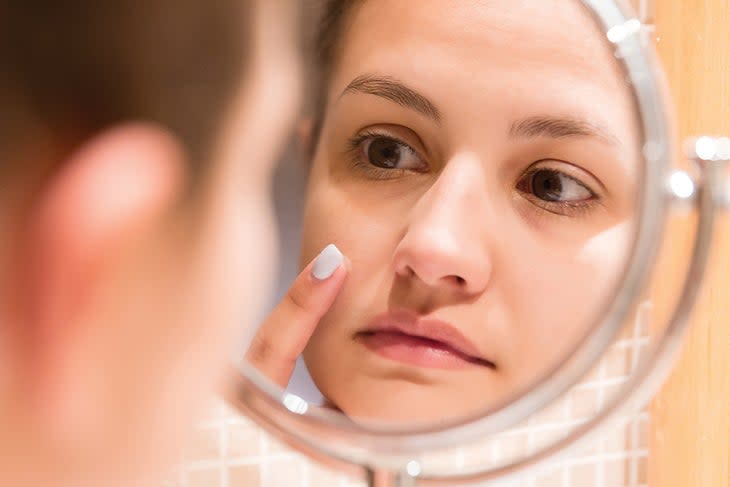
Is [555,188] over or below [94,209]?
over

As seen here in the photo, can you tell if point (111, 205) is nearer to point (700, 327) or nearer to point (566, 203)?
point (566, 203)

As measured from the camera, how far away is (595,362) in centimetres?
55

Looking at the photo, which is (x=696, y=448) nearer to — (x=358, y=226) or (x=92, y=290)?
(x=358, y=226)

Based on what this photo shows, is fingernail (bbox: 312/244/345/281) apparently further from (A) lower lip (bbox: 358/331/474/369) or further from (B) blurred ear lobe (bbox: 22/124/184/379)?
(B) blurred ear lobe (bbox: 22/124/184/379)

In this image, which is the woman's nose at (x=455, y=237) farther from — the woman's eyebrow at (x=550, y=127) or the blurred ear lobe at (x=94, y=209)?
the blurred ear lobe at (x=94, y=209)

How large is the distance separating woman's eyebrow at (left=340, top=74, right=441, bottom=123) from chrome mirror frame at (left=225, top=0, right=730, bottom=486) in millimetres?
118

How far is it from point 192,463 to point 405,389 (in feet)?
0.69

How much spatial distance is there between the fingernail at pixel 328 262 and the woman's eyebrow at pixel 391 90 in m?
A: 0.10

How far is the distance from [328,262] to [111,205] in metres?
0.22

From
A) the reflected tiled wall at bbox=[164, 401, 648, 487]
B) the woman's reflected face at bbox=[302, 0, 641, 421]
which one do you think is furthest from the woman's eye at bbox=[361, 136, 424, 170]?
the reflected tiled wall at bbox=[164, 401, 648, 487]

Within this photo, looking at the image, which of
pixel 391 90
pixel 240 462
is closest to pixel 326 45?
pixel 391 90

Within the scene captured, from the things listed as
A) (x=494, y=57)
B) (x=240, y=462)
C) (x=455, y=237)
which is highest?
(x=494, y=57)

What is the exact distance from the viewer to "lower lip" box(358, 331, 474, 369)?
Answer: 1.90 feet

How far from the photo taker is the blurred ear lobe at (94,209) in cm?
39
